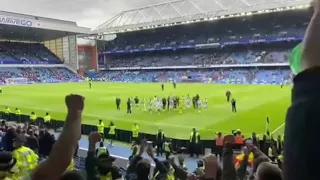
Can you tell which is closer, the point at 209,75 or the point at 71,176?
the point at 71,176

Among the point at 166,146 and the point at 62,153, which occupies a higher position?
the point at 62,153

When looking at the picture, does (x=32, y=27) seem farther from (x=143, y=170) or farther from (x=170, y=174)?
(x=143, y=170)

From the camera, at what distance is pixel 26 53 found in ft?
213

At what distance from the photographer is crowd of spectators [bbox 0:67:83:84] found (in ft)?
177

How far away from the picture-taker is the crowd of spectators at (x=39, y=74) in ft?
177

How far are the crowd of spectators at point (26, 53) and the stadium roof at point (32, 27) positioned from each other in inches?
57.7

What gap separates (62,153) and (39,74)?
60520 millimetres

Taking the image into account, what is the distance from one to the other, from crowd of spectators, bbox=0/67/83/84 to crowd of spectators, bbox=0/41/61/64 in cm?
226

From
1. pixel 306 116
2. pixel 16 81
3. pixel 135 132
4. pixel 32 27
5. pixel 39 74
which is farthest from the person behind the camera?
pixel 39 74

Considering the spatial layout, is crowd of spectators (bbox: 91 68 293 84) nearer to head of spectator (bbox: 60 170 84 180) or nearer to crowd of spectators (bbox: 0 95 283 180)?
crowd of spectators (bbox: 0 95 283 180)

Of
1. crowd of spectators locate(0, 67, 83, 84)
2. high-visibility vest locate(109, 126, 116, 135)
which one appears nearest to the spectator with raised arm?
high-visibility vest locate(109, 126, 116, 135)

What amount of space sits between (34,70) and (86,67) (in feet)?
64.1

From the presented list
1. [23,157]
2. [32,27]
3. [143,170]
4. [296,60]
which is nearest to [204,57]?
[32,27]

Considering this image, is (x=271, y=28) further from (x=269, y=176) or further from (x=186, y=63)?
(x=269, y=176)
